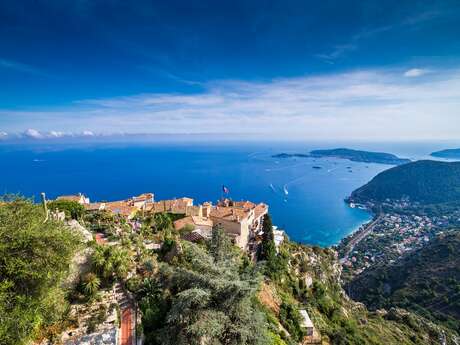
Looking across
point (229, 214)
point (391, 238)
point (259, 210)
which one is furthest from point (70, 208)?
point (391, 238)

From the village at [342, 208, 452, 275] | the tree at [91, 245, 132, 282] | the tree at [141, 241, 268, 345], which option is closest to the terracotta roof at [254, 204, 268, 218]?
the tree at [141, 241, 268, 345]

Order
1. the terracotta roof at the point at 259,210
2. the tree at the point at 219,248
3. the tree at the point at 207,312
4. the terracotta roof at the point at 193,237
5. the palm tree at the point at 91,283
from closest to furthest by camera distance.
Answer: the tree at the point at 207,312 < the palm tree at the point at 91,283 < the tree at the point at 219,248 < the terracotta roof at the point at 193,237 < the terracotta roof at the point at 259,210

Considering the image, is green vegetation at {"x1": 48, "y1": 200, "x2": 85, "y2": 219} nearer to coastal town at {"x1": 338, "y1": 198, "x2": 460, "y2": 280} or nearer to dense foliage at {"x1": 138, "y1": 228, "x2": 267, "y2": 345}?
dense foliage at {"x1": 138, "y1": 228, "x2": 267, "y2": 345}

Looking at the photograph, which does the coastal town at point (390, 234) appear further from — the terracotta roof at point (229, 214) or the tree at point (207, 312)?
the tree at point (207, 312)

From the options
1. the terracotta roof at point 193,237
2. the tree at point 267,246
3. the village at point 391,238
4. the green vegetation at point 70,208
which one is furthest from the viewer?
the village at point 391,238

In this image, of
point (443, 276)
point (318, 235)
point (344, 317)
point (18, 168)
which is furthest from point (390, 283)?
point (18, 168)

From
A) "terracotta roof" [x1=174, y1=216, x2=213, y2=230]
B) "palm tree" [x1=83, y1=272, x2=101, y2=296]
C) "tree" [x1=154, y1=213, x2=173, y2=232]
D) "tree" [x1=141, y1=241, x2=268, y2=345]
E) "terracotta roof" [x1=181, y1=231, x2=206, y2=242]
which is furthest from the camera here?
"terracotta roof" [x1=174, y1=216, x2=213, y2=230]

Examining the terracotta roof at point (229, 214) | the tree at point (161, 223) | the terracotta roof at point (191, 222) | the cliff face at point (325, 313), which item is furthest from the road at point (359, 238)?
the tree at point (161, 223)
